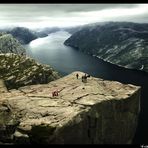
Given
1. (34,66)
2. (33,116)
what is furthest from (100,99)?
(34,66)

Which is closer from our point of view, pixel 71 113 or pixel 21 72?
pixel 71 113

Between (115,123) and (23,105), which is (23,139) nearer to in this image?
(23,105)

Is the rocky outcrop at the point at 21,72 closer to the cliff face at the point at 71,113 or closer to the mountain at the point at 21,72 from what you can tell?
the mountain at the point at 21,72

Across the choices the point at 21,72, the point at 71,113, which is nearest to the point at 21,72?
the point at 21,72

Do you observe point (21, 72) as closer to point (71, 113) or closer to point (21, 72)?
point (21, 72)

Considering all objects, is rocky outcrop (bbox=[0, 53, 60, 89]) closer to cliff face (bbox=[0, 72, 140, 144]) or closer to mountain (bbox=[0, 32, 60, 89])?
mountain (bbox=[0, 32, 60, 89])
